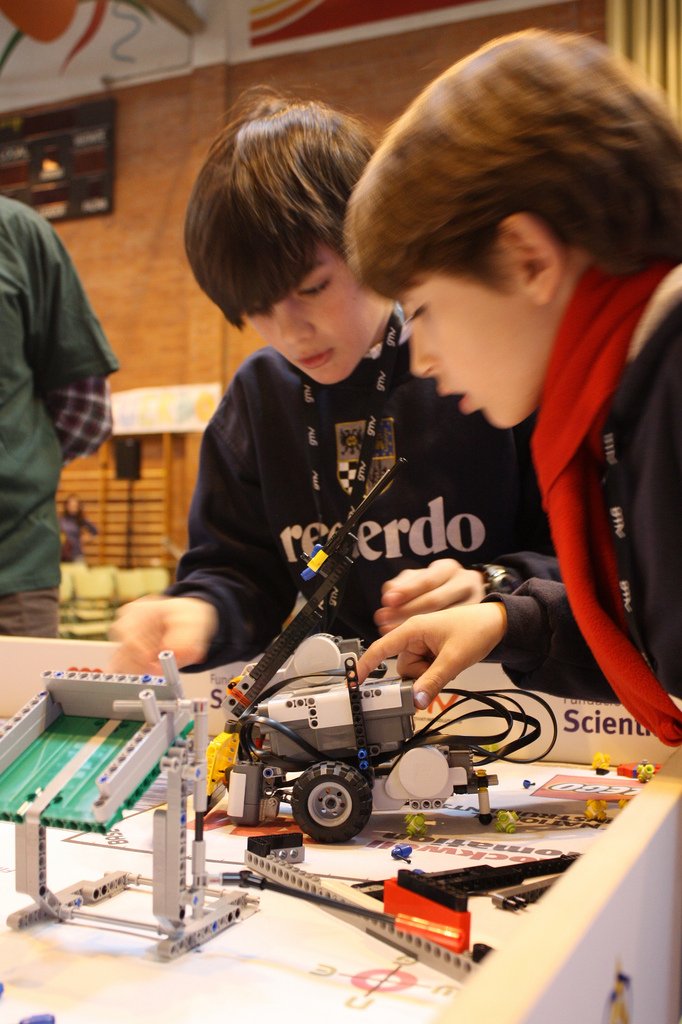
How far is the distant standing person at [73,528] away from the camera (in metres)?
6.22

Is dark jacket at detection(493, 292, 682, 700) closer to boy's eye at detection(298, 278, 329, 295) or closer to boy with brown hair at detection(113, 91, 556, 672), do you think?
boy with brown hair at detection(113, 91, 556, 672)

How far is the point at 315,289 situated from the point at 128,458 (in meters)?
5.35

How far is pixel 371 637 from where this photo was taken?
126 centimetres

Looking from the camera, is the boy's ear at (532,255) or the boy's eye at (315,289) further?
the boy's eye at (315,289)

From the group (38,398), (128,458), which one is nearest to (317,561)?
(38,398)

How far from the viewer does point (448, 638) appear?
0.90 metres

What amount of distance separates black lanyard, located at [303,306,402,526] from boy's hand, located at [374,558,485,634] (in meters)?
0.23

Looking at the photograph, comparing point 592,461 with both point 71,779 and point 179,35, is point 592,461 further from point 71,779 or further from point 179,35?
point 179,35

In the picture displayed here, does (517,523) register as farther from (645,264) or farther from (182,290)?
(182,290)

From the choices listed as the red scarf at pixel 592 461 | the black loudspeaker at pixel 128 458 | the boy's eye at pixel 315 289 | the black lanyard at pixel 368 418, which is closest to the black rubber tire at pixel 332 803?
the red scarf at pixel 592 461

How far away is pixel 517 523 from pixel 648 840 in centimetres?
75

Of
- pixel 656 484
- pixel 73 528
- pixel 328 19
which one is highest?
pixel 328 19

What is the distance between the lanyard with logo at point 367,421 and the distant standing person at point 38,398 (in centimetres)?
60

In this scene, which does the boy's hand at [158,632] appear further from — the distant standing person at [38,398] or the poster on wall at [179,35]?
the poster on wall at [179,35]
